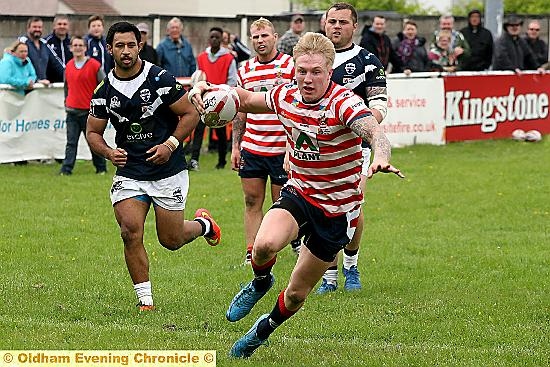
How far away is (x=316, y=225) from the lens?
757 centimetres

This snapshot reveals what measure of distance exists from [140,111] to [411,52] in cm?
1360

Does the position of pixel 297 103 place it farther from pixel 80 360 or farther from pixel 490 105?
pixel 490 105

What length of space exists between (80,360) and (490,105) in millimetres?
16390

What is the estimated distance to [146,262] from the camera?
930cm

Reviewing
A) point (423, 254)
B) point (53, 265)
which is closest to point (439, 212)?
point (423, 254)

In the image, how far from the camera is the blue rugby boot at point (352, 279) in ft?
33.7

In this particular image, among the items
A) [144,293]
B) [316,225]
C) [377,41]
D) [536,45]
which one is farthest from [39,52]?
[316,225]

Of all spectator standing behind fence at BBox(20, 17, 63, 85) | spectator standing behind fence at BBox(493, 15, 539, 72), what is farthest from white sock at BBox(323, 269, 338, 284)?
spectator standing behind fence at BBox(493, 15, 539, 72)

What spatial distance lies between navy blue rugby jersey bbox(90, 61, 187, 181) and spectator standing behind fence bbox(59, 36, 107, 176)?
26.7 feet

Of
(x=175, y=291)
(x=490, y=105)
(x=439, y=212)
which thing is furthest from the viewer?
(x=490, y=105)

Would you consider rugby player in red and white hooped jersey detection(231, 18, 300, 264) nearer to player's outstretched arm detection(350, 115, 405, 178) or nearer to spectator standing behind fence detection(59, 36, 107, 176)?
player's outstretched arm detection(350, 115, 405, 178)

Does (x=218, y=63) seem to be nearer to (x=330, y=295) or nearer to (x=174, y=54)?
(x=174, y=54)

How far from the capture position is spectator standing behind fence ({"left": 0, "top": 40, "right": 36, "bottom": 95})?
58.9ft

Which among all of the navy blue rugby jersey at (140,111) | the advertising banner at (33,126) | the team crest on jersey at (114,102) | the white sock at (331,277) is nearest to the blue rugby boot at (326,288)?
the white sock at (331,277)
